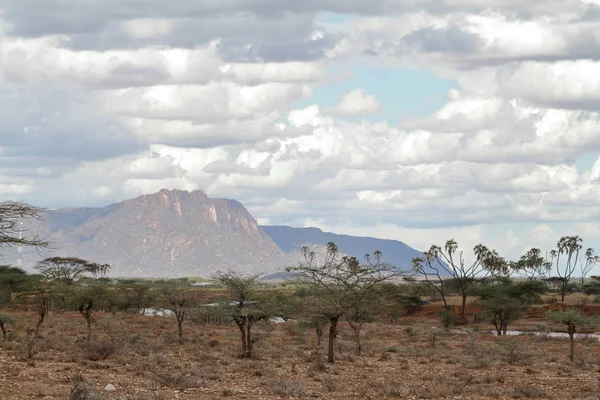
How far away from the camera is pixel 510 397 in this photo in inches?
1556

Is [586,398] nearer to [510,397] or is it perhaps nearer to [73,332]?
[510,397]

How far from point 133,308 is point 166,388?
10350 centimetres

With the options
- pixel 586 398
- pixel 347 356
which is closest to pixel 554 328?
pixel 347 356

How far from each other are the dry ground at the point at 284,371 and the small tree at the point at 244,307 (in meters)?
1.42

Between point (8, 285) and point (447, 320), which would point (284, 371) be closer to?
point (447, 320)

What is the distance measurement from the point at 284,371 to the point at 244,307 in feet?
39.6

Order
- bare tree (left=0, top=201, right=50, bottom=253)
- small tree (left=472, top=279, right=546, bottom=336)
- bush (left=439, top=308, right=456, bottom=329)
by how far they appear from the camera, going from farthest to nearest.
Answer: bush (left=439, top=308, right=456, bottom=329) → small tree (left=472, top=279, right=546, bottom=336) → bare tree (left=0, top=201, right=50, bottom=253)

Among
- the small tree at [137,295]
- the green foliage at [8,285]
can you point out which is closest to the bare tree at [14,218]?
the green foliage at [8,285]

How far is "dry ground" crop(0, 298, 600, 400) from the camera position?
3884cm

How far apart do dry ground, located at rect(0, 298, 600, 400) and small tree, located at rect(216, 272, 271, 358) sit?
142 centimetres

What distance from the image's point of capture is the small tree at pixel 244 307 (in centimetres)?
5972

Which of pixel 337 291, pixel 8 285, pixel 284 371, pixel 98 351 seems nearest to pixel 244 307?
pixel 337 291

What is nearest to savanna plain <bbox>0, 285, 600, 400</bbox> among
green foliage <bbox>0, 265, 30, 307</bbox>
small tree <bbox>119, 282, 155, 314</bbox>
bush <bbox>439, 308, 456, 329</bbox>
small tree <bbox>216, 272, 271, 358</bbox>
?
small tree <bbox>216, 272, 271, 358</bbox>

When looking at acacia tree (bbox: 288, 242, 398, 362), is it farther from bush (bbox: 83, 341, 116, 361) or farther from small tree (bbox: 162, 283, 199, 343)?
small tree (bbox: 162, 283, 199, 343)
